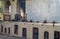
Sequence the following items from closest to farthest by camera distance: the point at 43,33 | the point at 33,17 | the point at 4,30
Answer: the point at 43,33
the point at 33,17
the point at 4,30

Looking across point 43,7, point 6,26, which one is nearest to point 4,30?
point 6,26

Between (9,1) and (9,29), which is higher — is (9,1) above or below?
above

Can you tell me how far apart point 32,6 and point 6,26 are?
43.1 inches

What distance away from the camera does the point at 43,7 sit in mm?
3783

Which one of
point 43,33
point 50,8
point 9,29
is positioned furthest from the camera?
point 9,29

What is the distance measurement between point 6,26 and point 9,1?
1179 millimetres

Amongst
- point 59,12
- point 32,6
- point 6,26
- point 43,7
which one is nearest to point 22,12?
point 6,26

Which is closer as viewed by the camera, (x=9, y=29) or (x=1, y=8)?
(x=9, y=29)

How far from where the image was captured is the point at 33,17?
4098 mm

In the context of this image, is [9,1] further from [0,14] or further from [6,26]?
[6,26]

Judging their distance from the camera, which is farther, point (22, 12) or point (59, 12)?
point (22, 12)

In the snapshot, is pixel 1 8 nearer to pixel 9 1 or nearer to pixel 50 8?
pixel 9 1

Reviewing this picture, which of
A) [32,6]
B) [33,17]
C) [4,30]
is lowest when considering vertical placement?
[4,30]

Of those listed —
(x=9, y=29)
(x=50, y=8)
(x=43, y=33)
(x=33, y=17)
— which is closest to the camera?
(x=43, y=33)
